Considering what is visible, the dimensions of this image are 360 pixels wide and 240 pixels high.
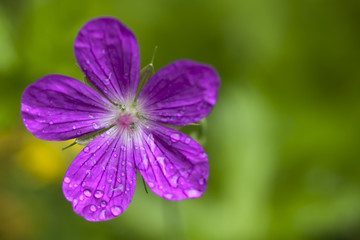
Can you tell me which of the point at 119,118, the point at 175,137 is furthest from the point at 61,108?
the point at 175,137

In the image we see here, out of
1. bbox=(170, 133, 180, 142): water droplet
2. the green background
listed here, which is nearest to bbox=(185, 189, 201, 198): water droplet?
bbox=(170, 133, 180, 142): water droplet

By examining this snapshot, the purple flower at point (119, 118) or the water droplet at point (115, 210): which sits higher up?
the purple flower at point (119, 118)

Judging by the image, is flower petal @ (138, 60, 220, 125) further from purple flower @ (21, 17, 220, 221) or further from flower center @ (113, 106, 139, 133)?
flower center @ (113, 106, 139, 133)

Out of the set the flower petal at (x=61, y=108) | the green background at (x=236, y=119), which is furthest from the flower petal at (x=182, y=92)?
the green background at (x=236, y=119)

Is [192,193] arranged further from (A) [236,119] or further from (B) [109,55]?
(A) [236,119]

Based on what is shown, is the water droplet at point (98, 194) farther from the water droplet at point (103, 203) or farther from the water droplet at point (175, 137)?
the water droplet at point (175, 137)
